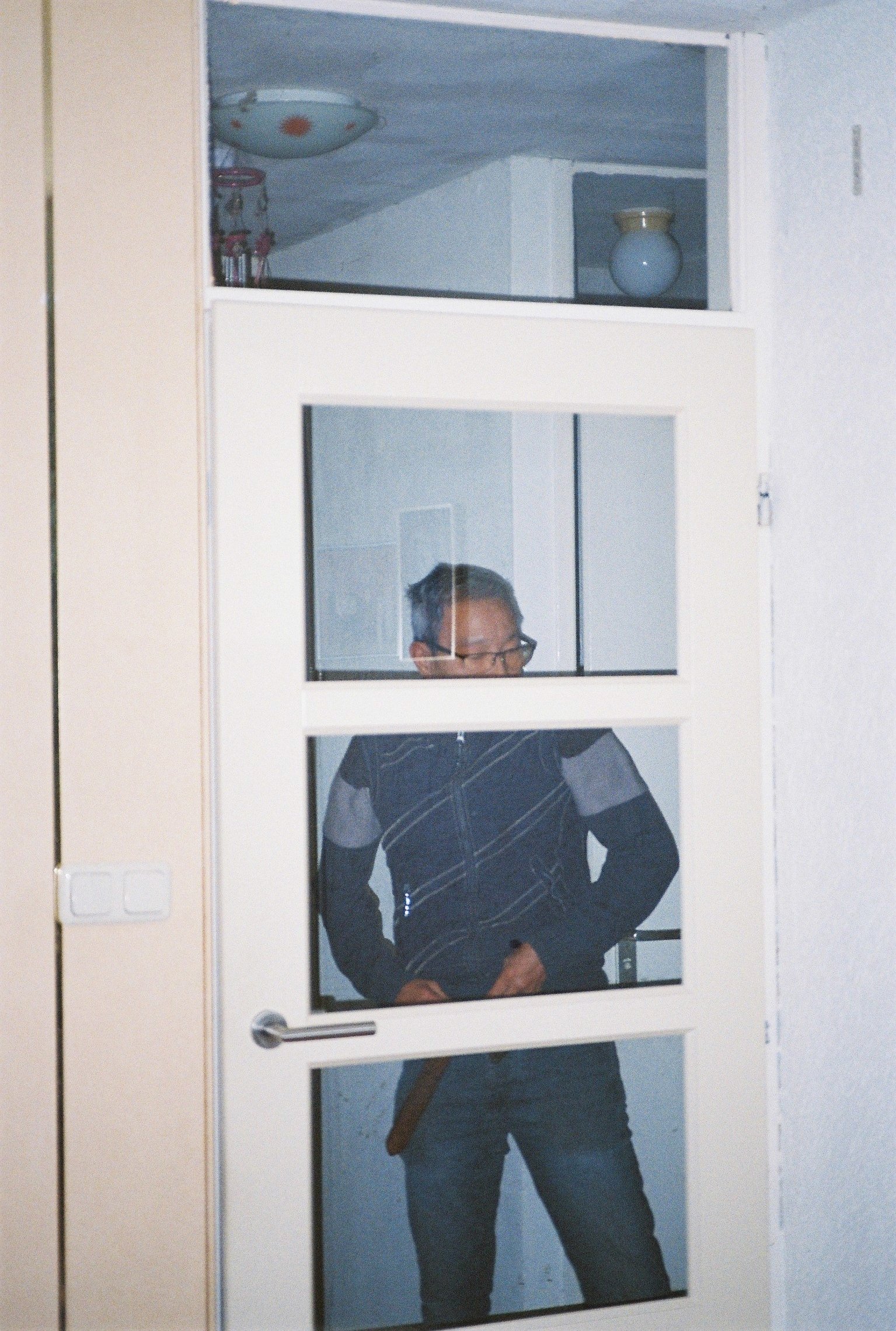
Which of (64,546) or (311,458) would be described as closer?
(64,546)

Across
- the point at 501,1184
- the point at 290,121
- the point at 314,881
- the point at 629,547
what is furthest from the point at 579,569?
the point at 501,1184

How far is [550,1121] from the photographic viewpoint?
1.98 metres

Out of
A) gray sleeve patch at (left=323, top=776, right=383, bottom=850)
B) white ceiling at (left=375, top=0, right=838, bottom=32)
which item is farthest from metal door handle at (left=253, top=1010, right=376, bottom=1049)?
white ceiling at (left=375, top=0, right=838, bottom=32)

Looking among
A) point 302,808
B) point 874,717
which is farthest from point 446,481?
point 874,717

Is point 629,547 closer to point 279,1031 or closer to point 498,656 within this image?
point 498,656

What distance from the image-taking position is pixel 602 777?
78.3 inches

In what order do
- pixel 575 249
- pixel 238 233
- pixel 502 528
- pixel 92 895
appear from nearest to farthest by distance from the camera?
pixel 92 895 → pixel 238 233 → pixel 502 528 → pixel 575 249

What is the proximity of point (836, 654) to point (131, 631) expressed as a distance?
1065 mm

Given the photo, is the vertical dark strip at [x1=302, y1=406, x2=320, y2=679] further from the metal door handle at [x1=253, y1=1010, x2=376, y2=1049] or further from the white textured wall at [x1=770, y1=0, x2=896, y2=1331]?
the white textured wall at [x1=770, y1=0, x2=896, y2=1331]

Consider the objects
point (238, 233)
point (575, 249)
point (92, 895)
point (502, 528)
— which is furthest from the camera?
point (575, 249)

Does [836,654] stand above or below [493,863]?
above

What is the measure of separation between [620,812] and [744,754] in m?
0.21

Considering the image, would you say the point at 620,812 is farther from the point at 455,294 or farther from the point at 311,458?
the point at 455,294

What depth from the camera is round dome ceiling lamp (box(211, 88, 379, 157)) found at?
6.10ft
